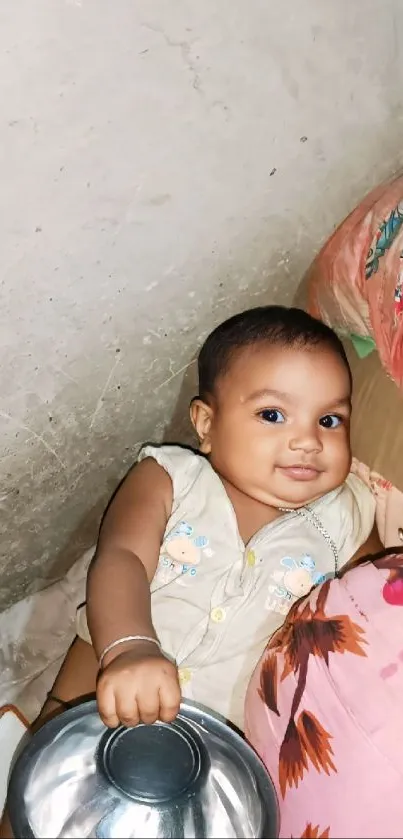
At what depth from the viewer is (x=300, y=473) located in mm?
1015

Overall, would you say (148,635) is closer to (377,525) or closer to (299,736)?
(299,736)

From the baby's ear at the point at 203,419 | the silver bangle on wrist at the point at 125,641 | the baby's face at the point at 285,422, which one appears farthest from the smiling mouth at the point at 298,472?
the silver bangle on wrist at the point at 125,641

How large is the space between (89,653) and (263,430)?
1.14 ft

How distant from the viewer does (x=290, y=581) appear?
1012 mm

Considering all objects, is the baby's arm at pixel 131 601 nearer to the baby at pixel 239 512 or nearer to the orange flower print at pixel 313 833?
the baby at pixel 239 512

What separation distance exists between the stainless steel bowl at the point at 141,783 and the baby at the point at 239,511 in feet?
0.67

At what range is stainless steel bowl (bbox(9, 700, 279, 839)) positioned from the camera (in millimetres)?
683

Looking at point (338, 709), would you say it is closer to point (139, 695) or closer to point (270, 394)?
point (139, 695)

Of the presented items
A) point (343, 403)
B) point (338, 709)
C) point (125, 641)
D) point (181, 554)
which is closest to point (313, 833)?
point (338, 709)

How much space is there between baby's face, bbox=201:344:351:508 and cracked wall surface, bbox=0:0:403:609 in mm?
108

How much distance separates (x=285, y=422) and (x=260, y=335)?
0.11 meters

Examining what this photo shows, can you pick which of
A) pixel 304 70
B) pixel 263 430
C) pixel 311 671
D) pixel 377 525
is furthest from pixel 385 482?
pixel 304 70

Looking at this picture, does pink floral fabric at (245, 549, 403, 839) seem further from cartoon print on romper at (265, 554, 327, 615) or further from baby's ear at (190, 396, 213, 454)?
baby's ear at (190, 396, 213, 454)

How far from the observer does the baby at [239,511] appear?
984mm
